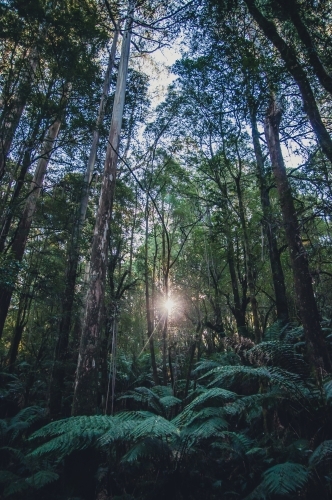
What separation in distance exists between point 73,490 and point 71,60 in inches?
346

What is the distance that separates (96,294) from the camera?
622 centimetres

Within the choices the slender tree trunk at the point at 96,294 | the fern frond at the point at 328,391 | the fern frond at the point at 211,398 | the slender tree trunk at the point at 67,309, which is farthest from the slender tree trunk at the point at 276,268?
the slender tree trunk at the point at 67,309

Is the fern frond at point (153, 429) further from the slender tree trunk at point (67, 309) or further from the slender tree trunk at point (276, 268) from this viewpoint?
the slender tree trunk at point (276, 268)

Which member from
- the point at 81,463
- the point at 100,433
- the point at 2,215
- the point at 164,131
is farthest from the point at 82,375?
the point at 164,131

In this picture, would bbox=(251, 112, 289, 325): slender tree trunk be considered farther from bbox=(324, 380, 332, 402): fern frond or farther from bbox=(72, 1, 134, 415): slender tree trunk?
bbox=(324, 380, 332, 402): fern frond

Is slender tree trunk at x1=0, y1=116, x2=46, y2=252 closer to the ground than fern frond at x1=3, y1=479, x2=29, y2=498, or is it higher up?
higher up

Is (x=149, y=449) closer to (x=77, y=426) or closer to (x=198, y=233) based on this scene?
(x=77, y=426)

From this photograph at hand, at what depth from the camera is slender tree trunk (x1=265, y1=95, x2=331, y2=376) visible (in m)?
5.77

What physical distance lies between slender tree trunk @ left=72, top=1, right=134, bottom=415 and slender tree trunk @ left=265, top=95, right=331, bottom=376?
12.9 feet

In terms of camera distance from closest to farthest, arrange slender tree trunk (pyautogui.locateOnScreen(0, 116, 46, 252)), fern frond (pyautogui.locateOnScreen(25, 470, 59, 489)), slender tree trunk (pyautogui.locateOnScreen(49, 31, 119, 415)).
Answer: fern frond (pyautogui.locateOnScreen(25, 470, 59, 489)), slender tree trunk (pyautogui.locateOnScreen(0, 116, 46, 252)), slender tree trunk (pyautogui.locateOnScreen(49, 31, 119, 415))

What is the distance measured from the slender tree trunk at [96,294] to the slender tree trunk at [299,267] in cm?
392

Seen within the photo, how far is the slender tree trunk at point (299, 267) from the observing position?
18.9 feet

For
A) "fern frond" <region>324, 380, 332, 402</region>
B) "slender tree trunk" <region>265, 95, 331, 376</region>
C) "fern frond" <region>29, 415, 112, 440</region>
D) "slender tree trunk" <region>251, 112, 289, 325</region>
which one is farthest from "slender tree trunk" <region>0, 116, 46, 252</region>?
"fern frond" <region>324, 380, 332, 402</region>

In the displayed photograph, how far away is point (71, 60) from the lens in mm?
7500
